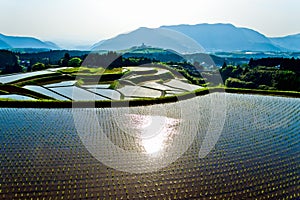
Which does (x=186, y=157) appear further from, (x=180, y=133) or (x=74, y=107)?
(x=74, y=107)

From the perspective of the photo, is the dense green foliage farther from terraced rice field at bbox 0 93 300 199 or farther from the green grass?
the green grass

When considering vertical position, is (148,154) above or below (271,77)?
below

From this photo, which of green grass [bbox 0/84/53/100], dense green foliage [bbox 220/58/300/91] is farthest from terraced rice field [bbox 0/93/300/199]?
dense green foliage [bbox 220/58/300/91]

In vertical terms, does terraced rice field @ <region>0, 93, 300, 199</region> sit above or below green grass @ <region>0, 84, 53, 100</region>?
below

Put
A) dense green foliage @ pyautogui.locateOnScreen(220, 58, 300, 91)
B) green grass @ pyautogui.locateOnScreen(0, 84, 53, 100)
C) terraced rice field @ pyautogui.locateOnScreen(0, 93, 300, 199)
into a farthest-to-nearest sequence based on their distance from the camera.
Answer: dense green foliage @ pyautogui.locateOnScreen(220, 58, 300, 91)
green grass @ pyautogui.locateOnScreen(0, 84, 53, 100)
terraced rice field @ pyautogui.locateOnScreen(0, 93, 300, 199)

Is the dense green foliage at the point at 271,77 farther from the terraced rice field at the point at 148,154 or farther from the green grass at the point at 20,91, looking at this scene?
the green grass at the point at 20,91

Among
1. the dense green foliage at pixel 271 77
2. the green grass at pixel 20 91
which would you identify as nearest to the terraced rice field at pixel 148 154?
the green grass at pixel 20 91

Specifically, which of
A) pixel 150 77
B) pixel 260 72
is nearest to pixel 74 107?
pixel 150 77

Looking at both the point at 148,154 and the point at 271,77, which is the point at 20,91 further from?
the point at 271,77

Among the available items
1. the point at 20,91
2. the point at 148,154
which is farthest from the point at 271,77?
the point at 148,154

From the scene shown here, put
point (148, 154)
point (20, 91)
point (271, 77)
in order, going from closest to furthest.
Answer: point (148, 154) < point (20, 91) < point (271, 77)
